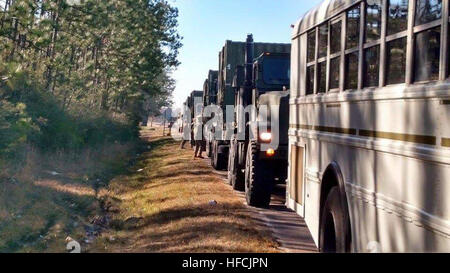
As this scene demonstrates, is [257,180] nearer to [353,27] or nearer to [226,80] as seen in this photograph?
[353,27]

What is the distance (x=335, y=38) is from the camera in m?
7.04

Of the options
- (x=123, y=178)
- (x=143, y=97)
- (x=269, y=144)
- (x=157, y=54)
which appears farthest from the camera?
(x=143, y=97)

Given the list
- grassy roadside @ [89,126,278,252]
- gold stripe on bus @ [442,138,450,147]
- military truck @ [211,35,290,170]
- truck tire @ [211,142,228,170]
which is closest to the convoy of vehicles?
gold stripe on bus @ [442,138,450,147]

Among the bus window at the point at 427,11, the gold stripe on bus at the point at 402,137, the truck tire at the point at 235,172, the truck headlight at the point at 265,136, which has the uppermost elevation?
the bus window at the point at 427,11

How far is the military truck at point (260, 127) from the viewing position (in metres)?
12.0

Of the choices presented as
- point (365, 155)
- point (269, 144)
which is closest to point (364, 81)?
point (365, 155)

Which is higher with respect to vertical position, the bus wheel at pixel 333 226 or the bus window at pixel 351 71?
the bus window at pixel 351 71

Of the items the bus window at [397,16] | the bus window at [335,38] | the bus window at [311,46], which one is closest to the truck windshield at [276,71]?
the bus window at [311,46]

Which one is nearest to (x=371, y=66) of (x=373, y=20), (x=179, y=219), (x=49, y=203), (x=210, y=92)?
(x=373, y=20)

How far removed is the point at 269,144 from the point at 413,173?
7702 mm

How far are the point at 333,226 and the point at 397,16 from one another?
2.44 metres

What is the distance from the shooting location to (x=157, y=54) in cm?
4138

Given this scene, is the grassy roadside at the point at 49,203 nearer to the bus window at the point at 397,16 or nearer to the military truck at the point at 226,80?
the military truck at the point at 226,80

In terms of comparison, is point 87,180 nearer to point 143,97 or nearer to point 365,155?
point 365,155
